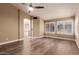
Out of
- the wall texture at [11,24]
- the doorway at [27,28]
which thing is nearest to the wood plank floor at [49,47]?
the doorway at [27,28]

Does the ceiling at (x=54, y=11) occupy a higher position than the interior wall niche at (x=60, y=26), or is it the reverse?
the ceiling at (x=54, y=11)

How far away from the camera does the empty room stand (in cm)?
284

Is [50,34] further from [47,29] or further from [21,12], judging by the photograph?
[21,12]

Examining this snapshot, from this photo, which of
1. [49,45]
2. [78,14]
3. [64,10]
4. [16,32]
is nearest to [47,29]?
[49,45]

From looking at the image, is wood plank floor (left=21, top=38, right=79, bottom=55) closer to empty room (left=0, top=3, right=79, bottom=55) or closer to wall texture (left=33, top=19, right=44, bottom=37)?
empty room (left=0, top=3, right=79, bottom=55)

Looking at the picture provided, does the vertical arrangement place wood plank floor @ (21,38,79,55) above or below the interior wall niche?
below

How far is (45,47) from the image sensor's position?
120 inches

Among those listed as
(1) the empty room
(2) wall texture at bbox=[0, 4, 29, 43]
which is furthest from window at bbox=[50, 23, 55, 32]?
(2) wall texture at bbox=[0, 4, 29, 43]

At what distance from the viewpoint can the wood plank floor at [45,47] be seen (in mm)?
2773

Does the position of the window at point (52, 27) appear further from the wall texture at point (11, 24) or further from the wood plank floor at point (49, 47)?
the wall texture at point (11, 24)

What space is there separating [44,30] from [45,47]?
48cm

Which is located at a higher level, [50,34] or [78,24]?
[78,24]

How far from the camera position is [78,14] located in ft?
9.92
